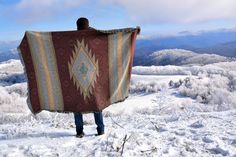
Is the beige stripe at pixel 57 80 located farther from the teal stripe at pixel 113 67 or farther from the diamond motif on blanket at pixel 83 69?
the teal stripe at pixel 113 67

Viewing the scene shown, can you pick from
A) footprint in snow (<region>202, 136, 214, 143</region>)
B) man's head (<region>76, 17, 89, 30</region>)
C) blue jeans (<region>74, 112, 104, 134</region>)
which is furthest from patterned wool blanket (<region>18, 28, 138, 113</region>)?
footprint in snow (<region>202, 136, 214, 143</region>)

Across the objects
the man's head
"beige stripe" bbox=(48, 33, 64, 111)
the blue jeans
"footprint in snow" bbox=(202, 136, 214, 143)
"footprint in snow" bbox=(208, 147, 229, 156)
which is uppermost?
the man's head

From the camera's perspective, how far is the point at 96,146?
7.76 metres

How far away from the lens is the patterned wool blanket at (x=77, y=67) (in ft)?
27.1

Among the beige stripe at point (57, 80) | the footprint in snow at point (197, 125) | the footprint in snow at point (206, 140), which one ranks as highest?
the beige stripe at point (57, 80)

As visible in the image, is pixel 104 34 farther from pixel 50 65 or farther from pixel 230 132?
pixel 230 132

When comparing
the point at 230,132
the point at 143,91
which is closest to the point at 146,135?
the point at 230,132

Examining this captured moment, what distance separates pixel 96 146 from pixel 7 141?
2.32 meters

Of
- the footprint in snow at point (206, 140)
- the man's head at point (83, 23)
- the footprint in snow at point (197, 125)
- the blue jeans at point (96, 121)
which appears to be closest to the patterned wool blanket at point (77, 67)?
the man's head at point (83, 23)

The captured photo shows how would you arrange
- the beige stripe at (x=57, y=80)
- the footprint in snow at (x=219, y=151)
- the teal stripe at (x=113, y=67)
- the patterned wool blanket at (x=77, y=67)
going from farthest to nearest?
the teal stripe at (x=113, y=67) → the beige stripe at (x=57, y=80) → the patterned wool blanket at (x=77, y=67) → the footprint in snow at (x=219, y=151)

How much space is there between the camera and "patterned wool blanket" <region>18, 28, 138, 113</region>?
27.1ft

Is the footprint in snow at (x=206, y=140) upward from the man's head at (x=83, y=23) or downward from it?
downward

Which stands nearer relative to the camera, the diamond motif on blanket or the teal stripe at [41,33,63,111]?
the diamond motif on blanket

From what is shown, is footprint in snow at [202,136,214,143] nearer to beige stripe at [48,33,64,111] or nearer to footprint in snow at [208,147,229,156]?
footprint in snow at [208,147,229,156]
